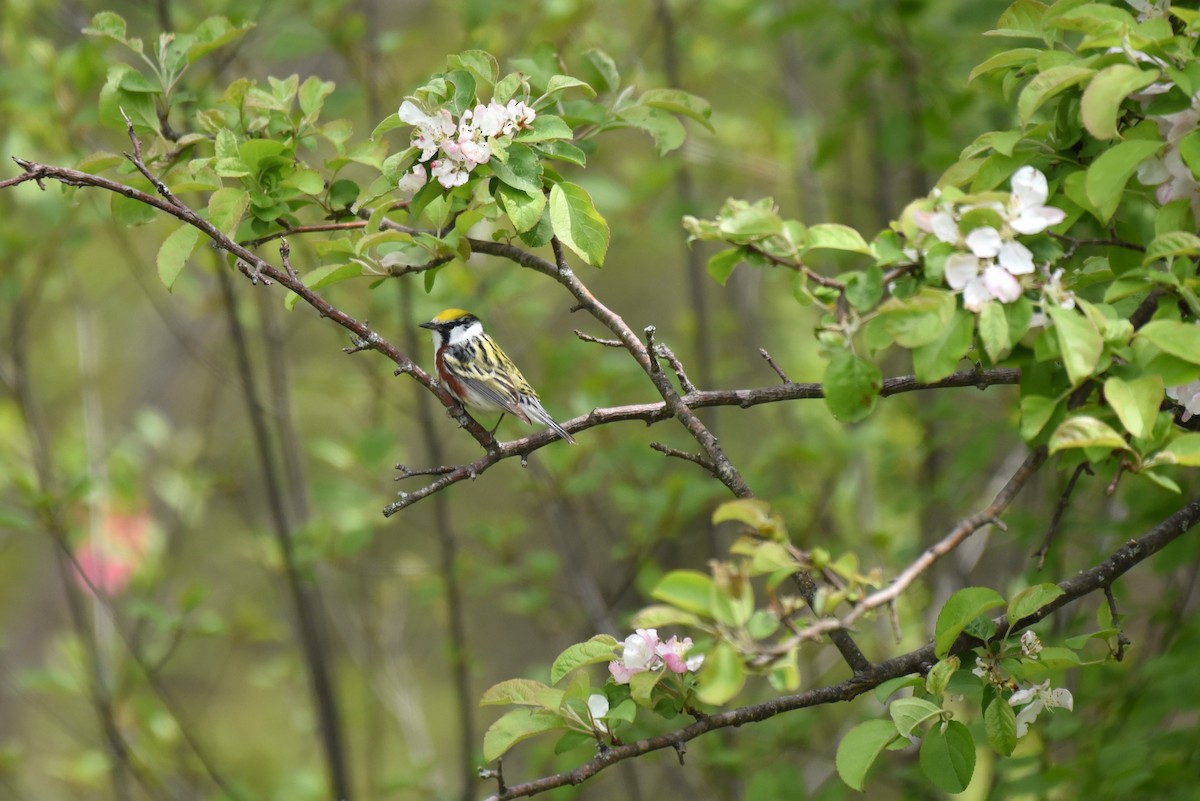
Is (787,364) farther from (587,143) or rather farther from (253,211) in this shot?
(253,211)

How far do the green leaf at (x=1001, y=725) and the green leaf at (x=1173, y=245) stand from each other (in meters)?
0.59

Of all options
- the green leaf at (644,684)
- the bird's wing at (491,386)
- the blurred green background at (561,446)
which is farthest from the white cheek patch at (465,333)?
the green leaf at (644,684)

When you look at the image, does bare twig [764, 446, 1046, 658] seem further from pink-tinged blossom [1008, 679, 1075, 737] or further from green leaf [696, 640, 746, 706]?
pink-tinged blossom [1008, 679, 1075, 737]

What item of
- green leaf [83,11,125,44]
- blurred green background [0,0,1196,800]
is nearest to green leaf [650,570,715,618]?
blurred green background [0,0,1196,800]

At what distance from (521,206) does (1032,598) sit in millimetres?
853

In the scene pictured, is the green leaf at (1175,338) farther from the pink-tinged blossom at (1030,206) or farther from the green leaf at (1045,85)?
the green leaf at (1045,85)

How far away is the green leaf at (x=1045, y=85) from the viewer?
134 centimetres

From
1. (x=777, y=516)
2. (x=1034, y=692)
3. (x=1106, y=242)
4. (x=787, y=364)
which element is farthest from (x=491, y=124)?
(x=787, y=364)

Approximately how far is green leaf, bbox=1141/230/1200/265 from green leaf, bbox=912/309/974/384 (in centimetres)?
26

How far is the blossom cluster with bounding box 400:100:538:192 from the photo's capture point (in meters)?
1.51

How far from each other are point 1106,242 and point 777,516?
66 cm

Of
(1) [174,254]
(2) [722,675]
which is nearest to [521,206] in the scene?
(1) [174,254]

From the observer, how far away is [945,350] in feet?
4.07

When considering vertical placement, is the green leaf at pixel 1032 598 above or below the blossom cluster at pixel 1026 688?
above
